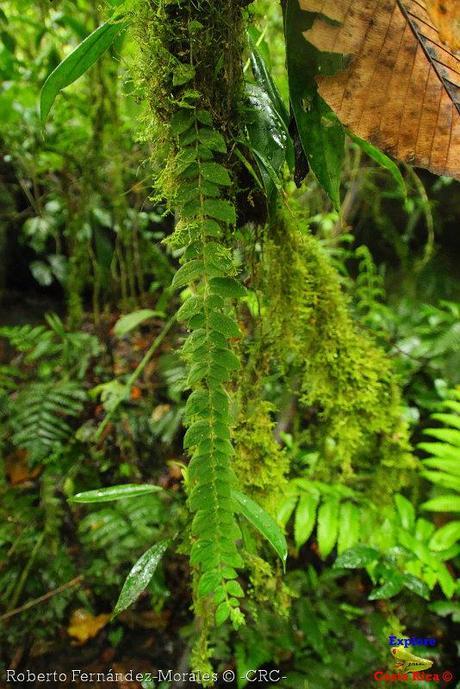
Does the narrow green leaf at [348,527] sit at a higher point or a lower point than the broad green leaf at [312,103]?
lower

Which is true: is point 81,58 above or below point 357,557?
above

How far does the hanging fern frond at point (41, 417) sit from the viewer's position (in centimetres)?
187

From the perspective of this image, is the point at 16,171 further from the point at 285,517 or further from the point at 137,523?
the point at 285,517

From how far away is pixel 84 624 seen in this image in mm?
1644

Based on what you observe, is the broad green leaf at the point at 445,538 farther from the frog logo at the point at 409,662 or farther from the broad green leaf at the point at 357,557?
the frog logo at the point at 409,662

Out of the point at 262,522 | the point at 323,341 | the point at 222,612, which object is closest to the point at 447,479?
the point at 323,341

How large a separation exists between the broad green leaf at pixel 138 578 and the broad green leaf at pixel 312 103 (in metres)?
0.72

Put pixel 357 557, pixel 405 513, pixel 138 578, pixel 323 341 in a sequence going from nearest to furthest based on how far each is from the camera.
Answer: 1. pixel 138 578
2. pixel 323 341
3. pixel 357 557
4. pixel 405 513

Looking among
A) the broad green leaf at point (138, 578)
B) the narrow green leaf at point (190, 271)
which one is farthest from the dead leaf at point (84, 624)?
the narrow green leaf at point (190, 271)

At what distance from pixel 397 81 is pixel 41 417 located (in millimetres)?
1822

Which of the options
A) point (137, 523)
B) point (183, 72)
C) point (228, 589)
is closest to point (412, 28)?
point (183, 72)

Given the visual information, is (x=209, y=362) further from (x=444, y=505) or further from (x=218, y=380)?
(x=444, y=505)

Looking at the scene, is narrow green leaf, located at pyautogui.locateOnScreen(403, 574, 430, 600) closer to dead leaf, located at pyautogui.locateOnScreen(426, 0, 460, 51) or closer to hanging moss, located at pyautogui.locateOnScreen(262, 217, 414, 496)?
hanging moss, located at pyautogui.locateOnScreen(262, 217, 414, 496)

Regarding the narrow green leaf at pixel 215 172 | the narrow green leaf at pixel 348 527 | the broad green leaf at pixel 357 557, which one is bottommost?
the broad green leaf at pixel 357 557
